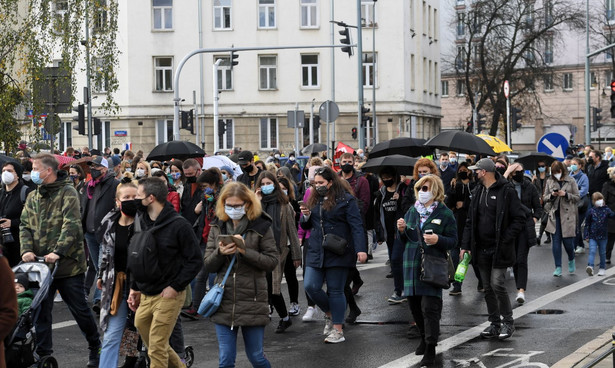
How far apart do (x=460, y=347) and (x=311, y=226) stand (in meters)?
2.02

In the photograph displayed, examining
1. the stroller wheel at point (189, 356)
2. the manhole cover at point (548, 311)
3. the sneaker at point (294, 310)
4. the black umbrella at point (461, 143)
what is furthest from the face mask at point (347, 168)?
the stroller wheel at point (189, 356)

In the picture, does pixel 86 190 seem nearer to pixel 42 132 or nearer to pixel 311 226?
pixel 311 226

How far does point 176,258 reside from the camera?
8.20 m

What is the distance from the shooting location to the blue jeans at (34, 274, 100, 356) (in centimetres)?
962

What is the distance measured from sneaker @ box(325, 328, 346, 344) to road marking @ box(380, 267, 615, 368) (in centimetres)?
92

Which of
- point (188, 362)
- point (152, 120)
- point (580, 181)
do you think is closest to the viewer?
point (188, 362)

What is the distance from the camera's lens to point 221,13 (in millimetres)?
54188

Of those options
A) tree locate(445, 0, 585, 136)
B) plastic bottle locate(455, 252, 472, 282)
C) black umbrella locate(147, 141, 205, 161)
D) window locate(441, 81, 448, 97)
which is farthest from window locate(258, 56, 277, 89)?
plastic bottle locate(455, 252, 472, 282)

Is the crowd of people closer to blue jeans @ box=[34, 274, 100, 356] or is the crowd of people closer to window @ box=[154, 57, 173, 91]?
blue jeans @ box=[34, 274, 100, 356]

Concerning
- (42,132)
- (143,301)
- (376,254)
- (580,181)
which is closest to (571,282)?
(580,181)

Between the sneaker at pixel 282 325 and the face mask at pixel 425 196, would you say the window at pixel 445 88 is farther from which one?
the face mask at pixel 425 196

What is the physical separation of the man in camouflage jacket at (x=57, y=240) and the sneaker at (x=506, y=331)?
4.07 m

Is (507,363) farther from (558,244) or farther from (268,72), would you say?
(268,72)

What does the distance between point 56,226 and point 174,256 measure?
6.90ft
